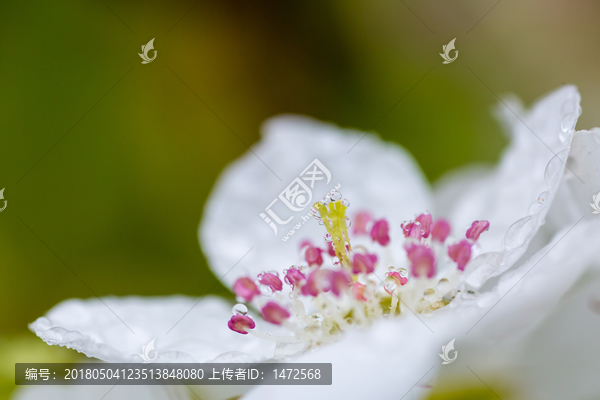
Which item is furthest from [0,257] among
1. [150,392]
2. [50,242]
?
[150,392]

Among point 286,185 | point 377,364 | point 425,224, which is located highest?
point 286,185

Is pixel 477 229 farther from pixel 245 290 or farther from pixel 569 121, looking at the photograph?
pixel 245 290

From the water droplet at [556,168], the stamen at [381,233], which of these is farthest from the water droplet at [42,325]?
the water droplet at [556,168]

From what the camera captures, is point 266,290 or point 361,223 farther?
point 361,223

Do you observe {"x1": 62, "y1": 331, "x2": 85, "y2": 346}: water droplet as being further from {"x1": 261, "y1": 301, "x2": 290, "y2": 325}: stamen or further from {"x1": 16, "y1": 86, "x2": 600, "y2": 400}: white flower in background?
{"x1": 261, "y1": 301, "x2": 290, "y2": 325}: stamen

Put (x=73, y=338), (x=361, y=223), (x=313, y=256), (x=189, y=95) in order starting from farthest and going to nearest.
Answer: (x=189, y=95) → (x=361, y=223) → (x=313, y=256) → (x=73, y=338)

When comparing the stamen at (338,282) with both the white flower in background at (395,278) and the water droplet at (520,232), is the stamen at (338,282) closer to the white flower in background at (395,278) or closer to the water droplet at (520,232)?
the white flower in background at (395,278)

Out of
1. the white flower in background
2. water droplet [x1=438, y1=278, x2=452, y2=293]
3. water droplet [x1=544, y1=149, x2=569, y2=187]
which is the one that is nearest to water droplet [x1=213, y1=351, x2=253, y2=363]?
the white flower in background

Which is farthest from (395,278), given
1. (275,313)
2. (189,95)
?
(189,95)
